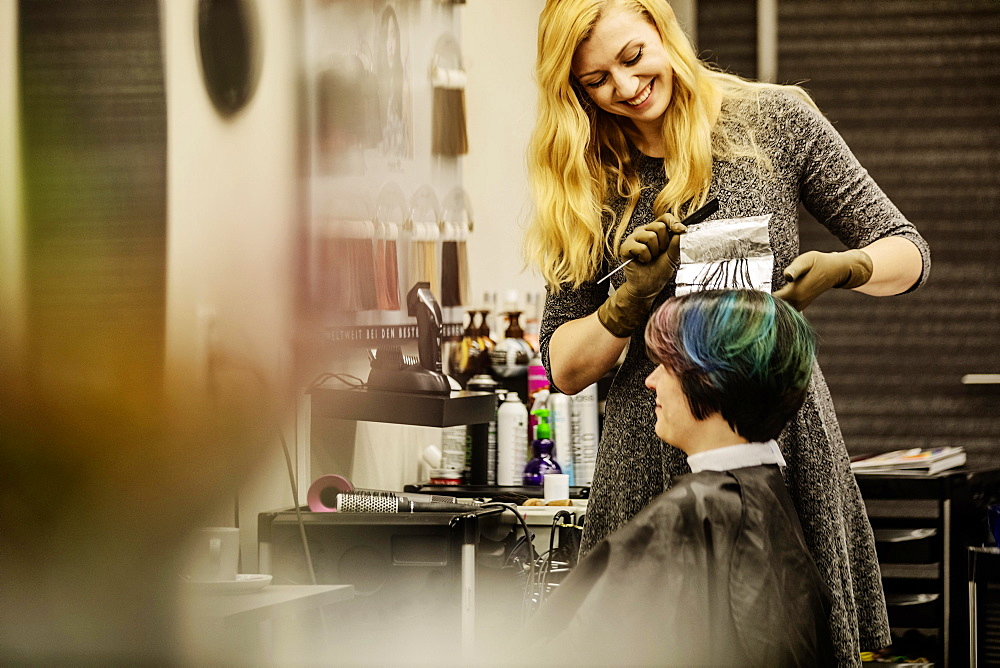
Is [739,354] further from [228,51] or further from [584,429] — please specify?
[584,429]

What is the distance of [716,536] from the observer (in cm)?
126

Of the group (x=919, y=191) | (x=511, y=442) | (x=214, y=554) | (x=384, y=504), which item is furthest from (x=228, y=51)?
(x=919, y=191)

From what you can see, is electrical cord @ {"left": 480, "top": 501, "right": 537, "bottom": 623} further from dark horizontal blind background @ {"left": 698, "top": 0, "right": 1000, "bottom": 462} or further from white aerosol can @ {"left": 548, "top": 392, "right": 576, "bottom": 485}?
dark horizontal blind background @ {"left": 698, "top": 0, "right": 1000, "bottom": 462}

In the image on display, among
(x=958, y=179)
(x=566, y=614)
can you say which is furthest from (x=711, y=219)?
(x=958, y=179)

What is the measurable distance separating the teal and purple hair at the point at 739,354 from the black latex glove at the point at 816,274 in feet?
0.25

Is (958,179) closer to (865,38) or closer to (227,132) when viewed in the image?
(865,38)

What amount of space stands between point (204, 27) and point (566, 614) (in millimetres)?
793

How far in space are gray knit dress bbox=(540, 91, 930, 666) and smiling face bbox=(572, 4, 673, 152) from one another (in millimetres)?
100

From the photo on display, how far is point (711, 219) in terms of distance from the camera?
1468mm

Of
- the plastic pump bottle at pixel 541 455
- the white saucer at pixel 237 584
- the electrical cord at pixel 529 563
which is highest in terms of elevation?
the white saucer at pixel 237 584

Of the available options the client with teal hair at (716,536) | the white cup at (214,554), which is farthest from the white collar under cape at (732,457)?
the white cup at (214,554)

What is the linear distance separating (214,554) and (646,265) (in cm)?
69

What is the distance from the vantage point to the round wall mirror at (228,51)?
0.91m

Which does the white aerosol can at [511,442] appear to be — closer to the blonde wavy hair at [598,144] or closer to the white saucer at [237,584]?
the blonde wavy hair at [598,144]
